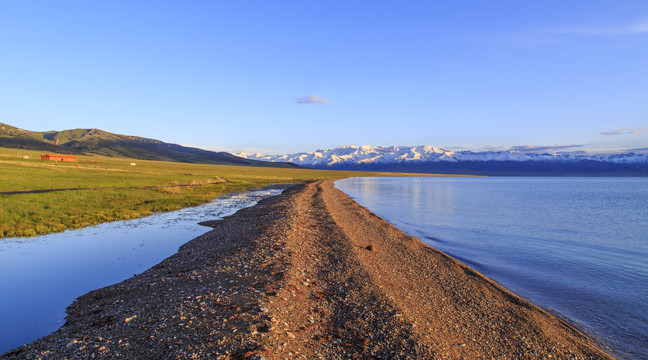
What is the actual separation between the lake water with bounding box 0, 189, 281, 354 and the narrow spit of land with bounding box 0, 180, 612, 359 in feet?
2.90

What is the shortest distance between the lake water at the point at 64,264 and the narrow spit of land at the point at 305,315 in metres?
0.88

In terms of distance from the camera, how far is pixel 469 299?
981 centimetres

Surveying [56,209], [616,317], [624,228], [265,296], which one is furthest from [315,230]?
[624,228]

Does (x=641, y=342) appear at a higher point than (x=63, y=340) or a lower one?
lower

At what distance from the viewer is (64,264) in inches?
512

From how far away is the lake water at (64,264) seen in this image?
8242mm

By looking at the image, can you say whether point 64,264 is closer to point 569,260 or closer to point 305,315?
point 305,315

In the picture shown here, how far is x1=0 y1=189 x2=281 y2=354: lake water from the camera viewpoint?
27.0ft

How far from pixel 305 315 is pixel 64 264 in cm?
1113

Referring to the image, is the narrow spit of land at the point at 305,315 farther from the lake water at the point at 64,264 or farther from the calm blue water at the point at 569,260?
the calm blue water at the point at 569,260

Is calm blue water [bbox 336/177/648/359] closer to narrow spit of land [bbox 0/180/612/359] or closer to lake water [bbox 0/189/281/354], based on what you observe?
narrow spit of land [bbox 0/180/612/359]

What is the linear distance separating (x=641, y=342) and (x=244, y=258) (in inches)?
470

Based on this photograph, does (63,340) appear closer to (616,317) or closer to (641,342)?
(641,342)

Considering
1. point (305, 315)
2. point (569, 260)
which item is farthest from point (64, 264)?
point (569, 260)
